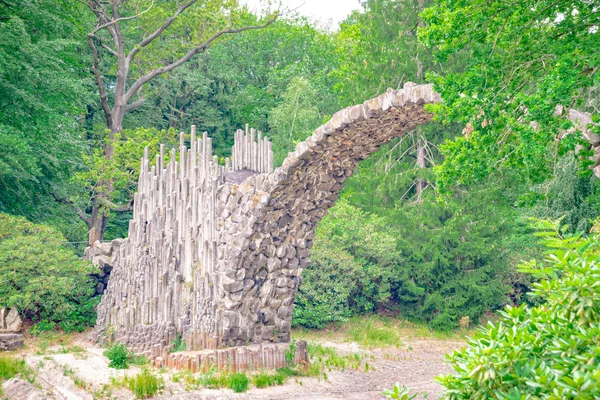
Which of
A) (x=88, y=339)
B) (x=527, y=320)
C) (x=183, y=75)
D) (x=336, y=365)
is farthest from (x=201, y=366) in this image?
(x=183, y=75)

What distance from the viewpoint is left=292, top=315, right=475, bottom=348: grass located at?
15.9 metres

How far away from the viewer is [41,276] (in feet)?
49.2

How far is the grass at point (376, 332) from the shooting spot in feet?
52.1

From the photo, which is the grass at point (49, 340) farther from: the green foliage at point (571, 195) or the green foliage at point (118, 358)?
the green foliage at point (571, 195)

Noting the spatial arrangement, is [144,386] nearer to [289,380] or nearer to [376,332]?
[289,380]

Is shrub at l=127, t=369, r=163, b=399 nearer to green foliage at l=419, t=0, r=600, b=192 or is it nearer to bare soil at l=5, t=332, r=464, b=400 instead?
bare soil at l=5, t=332, r=464, b=400

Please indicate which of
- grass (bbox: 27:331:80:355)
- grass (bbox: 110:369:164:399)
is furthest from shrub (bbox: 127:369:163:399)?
grass (bbox: 27:331:80:355)

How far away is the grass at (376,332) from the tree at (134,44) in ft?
24.1

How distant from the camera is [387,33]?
2009 centimetres

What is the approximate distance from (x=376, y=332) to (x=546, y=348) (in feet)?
44.5

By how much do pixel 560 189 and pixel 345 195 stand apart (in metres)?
6.80

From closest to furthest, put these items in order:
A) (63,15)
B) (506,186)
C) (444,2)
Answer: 1. (444,2)
2. (506,186)
3. (63,15)

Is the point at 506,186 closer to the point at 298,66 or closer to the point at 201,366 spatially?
the point at 201,366

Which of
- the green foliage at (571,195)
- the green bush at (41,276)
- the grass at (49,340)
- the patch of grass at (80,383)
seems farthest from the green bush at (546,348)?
the green bush at (41,276)
